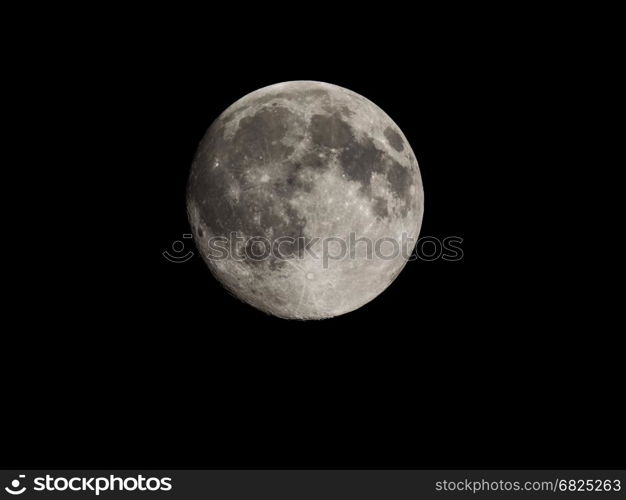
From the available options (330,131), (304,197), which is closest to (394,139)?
(330,131)

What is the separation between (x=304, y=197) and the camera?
3.34 m

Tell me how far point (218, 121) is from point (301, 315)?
5.51 ft

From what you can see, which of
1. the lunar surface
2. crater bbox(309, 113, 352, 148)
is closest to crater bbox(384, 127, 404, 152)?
the lunar surface

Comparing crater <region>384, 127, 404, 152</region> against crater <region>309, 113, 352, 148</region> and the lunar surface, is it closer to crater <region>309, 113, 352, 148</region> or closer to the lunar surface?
the lunar surface

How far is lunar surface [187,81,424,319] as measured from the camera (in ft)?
11.1

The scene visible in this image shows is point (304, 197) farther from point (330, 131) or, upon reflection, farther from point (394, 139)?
point (394, 139)

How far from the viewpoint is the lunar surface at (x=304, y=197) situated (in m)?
3.37

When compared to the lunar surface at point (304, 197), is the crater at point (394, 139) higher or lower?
higher

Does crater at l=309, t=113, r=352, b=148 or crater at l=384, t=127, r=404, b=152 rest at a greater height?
crater at l=384, t=127, r=404, b=152

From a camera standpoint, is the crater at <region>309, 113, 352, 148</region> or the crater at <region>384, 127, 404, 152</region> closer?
the crater at <region>309, 113, 352, 148</region>

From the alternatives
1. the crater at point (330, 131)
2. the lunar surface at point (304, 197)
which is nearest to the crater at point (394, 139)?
the lunar surface at point (304, 197)

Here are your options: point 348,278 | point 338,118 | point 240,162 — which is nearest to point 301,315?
point 348,278

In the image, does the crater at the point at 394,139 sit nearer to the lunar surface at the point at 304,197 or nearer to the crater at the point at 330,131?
the lunar surface at the point at 304,197

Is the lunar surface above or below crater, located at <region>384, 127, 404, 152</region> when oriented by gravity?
below
